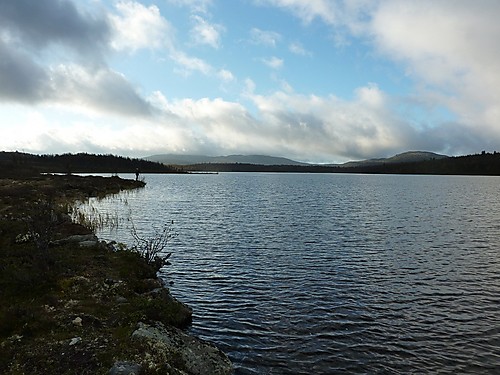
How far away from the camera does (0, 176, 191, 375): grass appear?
11758mm

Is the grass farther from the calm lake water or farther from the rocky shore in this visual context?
the calm lake water

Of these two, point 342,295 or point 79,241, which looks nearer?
point 342,295

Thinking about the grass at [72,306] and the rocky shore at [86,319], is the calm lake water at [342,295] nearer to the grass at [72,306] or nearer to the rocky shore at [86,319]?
the rocky shore at [86,319]

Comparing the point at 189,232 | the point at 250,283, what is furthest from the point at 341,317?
the point at 189,232

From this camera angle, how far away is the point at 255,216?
194ft

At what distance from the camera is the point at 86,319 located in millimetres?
14633

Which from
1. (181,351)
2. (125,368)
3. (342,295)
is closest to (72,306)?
(181,351)

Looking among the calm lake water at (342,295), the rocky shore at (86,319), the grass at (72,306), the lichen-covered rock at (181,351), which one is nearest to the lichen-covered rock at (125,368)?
the rocky shore at (86,319)

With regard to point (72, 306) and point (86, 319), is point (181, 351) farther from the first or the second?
point (72, 306)

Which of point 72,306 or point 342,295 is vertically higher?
point 72,306

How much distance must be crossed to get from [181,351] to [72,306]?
5637mm

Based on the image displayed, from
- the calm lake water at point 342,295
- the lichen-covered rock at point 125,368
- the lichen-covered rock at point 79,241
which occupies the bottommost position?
the calm lake water at point 342,295

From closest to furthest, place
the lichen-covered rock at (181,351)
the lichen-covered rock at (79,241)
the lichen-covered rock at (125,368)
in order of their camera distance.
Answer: the lichen-covered rock at (125,368) < the lichen-covered rock at (181,351) < the lichen-covered rock at (79,241)

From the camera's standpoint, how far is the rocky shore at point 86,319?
11719mm
